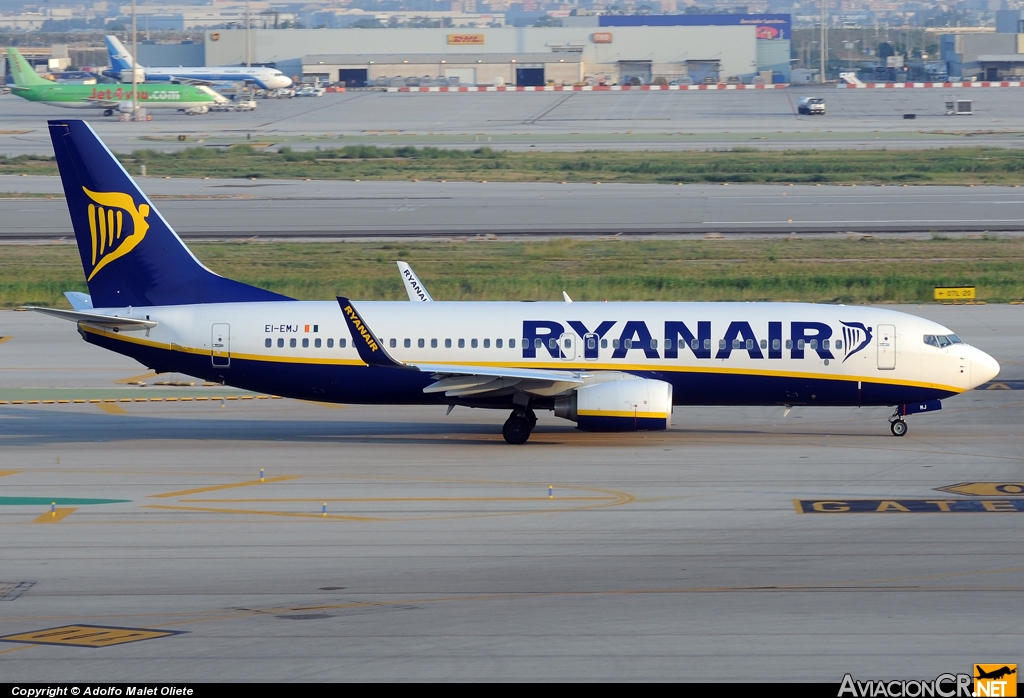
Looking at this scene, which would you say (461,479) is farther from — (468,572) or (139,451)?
(139,451)

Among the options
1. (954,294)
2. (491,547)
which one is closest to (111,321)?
(491,547)

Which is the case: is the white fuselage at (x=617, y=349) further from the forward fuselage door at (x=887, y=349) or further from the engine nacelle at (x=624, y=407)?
the engine nacelle at (x=624, y=407)

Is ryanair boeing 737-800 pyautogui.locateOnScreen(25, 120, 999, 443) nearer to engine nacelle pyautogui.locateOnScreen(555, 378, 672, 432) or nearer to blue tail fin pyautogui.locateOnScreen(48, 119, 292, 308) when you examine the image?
blue tail fin pyautogui.locateOnScreen(48, 119, 292, 308)

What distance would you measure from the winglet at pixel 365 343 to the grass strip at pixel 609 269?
2128cm

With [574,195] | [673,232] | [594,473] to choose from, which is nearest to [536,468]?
[594,473]

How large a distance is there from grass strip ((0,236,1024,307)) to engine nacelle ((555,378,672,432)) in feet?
67.4

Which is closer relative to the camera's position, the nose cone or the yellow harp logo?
the nose cone

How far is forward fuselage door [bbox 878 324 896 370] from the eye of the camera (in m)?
34.4

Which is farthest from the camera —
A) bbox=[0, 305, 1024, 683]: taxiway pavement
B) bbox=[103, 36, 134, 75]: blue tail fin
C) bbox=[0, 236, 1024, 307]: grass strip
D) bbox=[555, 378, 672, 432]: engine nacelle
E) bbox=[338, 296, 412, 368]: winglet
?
bbox=[103, 36, 134, 75]: blue tail fin

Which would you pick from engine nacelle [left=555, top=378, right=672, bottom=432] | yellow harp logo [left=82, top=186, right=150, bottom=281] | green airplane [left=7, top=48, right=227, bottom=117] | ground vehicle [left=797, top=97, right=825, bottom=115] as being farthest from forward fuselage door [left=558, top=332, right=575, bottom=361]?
green airplane [left=7, top=48, right=227, bottom=117]

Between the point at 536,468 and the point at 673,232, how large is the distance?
42.0m

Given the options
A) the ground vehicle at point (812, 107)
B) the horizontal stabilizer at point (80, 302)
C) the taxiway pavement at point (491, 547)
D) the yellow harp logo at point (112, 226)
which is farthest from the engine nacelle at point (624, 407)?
the ground vehicle at point (812, 107)

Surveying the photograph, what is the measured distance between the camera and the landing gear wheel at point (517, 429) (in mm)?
34125

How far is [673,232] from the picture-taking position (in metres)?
71.4
